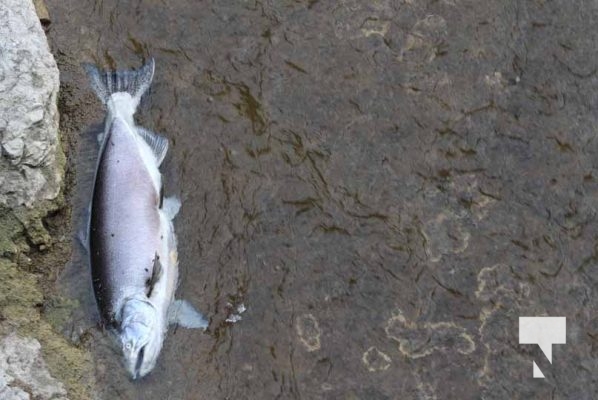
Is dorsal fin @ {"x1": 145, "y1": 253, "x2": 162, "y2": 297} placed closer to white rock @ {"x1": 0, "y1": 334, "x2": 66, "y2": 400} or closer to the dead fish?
the dead fish

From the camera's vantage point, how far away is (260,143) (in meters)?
4.40

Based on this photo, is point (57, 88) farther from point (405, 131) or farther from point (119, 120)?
point (405, 131)

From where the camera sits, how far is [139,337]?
4.07 meters

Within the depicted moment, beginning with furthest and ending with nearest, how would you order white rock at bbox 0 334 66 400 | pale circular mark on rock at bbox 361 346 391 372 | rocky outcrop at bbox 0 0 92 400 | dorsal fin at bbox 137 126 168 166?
1. dorsal fin at bbox 137 126 168 166
2. pale circular mark on rock at bbox 361 346 391 372
3. rocky outcrop at bbox 0 0 92 400
4. white rock at bbox 0 334 66 400

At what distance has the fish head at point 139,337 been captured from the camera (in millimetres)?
4066

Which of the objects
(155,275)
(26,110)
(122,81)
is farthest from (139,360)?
(122,81)

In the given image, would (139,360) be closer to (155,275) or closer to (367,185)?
(155,275)

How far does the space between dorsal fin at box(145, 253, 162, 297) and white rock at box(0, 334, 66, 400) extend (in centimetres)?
62

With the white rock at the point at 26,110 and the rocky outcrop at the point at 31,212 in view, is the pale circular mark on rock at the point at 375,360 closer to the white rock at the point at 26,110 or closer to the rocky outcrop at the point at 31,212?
the rocky outcrop at the point at 31,212

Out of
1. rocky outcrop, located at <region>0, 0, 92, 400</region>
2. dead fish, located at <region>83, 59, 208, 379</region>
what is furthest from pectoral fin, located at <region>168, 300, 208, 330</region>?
rocky outcrop, located at <region>0, 0, 92, 400</region>

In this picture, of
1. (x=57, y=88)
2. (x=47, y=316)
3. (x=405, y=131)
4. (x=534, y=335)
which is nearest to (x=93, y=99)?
(x=57, y=88)

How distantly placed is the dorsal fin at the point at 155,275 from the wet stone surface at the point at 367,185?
19 centimetres
